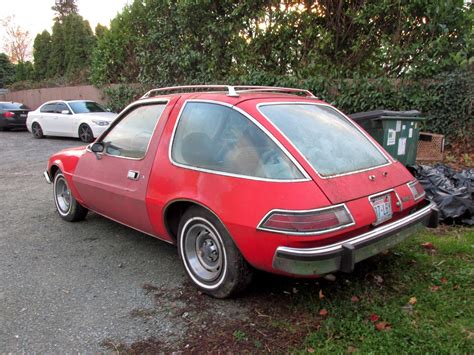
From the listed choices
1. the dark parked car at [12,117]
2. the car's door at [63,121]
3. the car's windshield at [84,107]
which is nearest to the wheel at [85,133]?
the car's door at [63,121]

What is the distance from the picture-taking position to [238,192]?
2.90 metres

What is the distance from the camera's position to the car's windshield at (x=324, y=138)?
3.09m

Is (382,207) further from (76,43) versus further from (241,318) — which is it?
(76,43)

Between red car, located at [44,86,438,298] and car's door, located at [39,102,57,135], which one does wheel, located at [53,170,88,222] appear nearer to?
red car, located at [44,86,438,298]

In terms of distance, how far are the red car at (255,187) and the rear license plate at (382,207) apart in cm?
1

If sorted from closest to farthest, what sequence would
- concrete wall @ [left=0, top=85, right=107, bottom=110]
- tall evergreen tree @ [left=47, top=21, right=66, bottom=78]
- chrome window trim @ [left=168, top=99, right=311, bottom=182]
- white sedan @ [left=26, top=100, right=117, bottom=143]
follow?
chrome window trim @ [left=168, top=99, right=311, bottom=182]
white sedan @ [left=26, top=100, right=117, bottom=143]
concrete wall @ [left=0, top=85, right=107, bottom=110]
tall evergreen tree @ [left=47, top=21, right=66, bottom=78]

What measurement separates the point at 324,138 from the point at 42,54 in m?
31.0

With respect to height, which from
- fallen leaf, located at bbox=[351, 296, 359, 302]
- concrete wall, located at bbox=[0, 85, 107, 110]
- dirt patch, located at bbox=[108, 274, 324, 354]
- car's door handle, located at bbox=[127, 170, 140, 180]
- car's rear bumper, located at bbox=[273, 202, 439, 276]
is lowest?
dirt patch, located at bbox=[108, 274, 324, 354]

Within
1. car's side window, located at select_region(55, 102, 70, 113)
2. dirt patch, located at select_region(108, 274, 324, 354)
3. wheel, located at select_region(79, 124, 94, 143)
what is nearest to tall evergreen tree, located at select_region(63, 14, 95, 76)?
car's side window, located at select_region(55, 102, 70, 113)

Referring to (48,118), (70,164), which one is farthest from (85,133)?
(70,164)

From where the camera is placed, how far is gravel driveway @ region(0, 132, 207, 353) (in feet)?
9.41

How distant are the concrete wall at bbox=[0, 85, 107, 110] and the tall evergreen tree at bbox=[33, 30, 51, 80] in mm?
2918

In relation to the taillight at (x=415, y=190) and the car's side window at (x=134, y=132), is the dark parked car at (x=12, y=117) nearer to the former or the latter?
the car's side window at (x=134, y=132)

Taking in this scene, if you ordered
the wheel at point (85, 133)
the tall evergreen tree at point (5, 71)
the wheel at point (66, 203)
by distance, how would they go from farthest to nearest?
1. the tall evergreen tree at point (5, 71)
2. the wheel at point (85, 133)
3. the wheel at point (66, 203)
